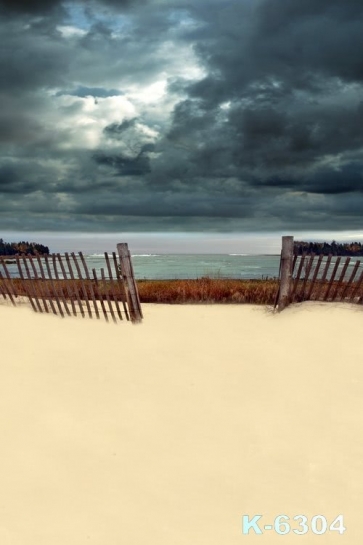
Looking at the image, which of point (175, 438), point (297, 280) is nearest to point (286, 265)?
point (297, 280)

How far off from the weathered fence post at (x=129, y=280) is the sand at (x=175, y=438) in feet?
6.93

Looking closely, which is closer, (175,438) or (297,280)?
(175,438)

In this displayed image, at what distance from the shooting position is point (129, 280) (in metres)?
11.8

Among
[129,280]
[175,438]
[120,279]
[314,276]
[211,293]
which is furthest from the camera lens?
[211,293]

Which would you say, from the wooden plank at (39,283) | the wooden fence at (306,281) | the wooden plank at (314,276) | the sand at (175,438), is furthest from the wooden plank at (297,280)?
the wooden plank at (39,283)

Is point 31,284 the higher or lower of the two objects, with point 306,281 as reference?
higher

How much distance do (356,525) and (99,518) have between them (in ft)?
6.31

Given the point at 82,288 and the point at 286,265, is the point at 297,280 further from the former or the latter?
the point at 82,288

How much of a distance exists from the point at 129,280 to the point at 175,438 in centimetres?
660

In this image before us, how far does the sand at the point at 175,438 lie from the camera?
4.05 metres

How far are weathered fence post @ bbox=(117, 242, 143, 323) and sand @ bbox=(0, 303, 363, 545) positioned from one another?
6.93 ft

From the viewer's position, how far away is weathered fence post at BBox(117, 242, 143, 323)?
11656 millimetres

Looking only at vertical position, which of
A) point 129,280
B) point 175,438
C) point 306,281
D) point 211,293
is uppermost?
point 129,280

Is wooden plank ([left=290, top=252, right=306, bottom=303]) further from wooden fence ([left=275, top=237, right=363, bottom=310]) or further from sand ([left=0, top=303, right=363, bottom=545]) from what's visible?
sand ([left=0, top=303, right=363, bottom=545])
